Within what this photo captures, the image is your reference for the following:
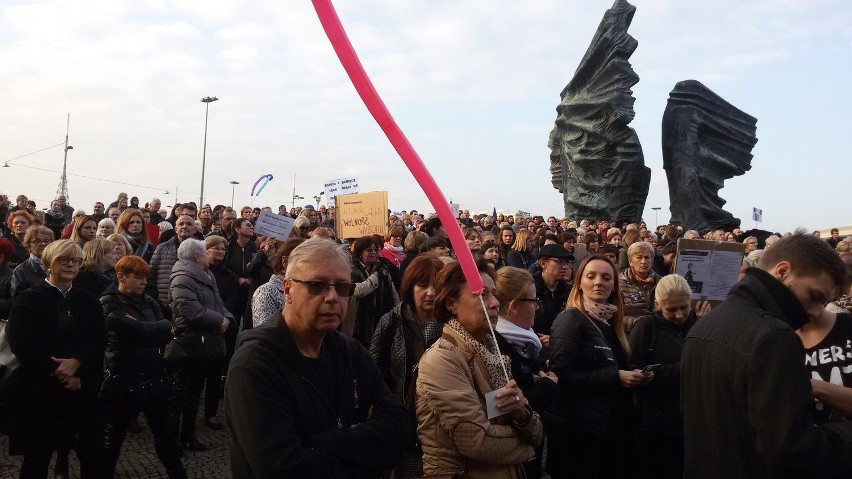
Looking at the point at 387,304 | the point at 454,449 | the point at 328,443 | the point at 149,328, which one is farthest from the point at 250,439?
the point at 387,304

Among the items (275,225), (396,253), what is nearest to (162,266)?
(275,225)

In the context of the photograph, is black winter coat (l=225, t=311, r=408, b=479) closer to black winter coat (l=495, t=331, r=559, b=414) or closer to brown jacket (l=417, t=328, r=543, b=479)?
brown jacket (l=417, t=328, r=543, b=479)

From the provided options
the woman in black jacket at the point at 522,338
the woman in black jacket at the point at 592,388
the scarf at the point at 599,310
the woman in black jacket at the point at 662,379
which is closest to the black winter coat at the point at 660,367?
the woman in black jacket at the point at 662,379

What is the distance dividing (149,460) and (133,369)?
1.47 metres

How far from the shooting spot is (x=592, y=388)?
15.2ft

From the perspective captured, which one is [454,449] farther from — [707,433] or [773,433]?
[773,433]

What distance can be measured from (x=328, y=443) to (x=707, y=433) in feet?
5.30

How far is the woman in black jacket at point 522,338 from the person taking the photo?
4.21 m

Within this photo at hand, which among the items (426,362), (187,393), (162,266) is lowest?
(187,393)

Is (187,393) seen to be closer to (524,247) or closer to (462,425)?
(462,425)

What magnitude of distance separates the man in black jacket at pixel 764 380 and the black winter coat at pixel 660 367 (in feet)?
5.40

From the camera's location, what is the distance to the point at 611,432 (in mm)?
4770

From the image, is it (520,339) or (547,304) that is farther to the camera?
(547,304)

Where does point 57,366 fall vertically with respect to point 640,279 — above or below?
below
